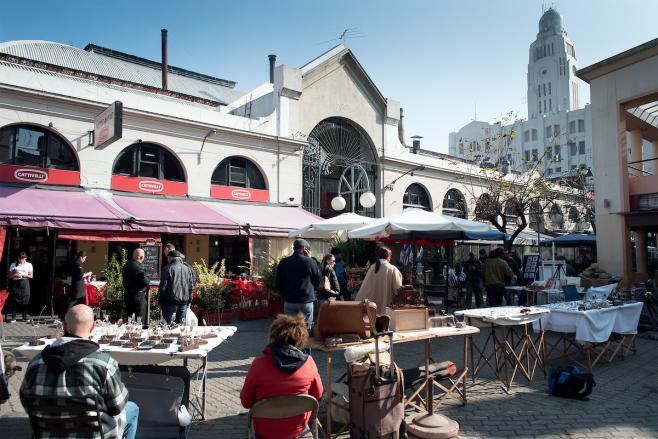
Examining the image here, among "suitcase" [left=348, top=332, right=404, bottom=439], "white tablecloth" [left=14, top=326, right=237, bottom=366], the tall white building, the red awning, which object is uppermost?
the tall white building

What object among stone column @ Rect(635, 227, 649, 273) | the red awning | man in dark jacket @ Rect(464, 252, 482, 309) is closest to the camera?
the red awning

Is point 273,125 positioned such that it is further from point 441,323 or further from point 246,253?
point 441,323

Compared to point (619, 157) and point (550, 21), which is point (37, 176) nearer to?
point (619, 157)

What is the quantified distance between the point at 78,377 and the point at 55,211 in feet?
32.6

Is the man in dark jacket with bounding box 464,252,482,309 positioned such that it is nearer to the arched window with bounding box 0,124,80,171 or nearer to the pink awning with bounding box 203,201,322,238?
the pink awning with bounding box 203,201,322,238

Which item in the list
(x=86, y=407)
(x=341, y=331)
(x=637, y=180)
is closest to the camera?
(x=86, y=407)

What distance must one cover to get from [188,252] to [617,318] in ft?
41.2

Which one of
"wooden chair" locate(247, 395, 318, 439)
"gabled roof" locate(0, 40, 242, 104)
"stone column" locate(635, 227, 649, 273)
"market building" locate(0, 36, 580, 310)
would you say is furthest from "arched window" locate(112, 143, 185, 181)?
"stone column" locate(635, 227, 649, 273)

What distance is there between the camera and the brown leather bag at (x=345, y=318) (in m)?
4.34

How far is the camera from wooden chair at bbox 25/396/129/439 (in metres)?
2.76

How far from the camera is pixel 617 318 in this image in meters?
7.02

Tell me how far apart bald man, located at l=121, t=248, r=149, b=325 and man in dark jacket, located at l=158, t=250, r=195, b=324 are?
3.59ft

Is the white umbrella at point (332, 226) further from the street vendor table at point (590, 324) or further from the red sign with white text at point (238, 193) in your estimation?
the street vendor table at point (590, 324)

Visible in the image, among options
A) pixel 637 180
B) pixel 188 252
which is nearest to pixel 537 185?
pixel 637 180
